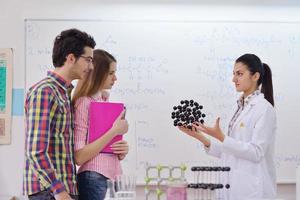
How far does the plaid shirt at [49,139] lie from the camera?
1.69 meters

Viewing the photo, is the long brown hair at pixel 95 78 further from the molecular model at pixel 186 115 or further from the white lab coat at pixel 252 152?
the white lab coat at pixel 252 152

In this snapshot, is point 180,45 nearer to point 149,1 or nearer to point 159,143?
point 149,1

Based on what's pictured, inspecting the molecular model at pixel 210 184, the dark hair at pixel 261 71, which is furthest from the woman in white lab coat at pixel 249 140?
the molecular model at pixel 210 184

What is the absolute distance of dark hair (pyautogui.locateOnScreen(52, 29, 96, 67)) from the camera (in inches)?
73.0

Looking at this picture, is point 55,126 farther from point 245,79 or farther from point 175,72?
point 175,72

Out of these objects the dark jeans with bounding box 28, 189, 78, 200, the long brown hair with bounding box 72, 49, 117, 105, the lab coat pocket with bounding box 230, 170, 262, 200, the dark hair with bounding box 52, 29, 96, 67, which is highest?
the dark hair with bounding box 52, 29, 96, 67

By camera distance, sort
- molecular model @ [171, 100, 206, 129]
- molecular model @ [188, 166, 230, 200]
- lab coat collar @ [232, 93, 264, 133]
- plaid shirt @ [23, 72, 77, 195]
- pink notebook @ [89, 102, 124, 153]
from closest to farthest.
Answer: plaid shirt @ [23, 72, 77, 195]
molecular model @ [188, 166, 230, 200]
pink notebook @ [89, 102, 124, 153]
molecular model @ [171, 100, 206, 129]
lab coat collar @ [232, 93, 264, 133]

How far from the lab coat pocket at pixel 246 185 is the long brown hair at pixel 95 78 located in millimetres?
903

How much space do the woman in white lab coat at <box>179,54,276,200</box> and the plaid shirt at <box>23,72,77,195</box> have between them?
66 cm

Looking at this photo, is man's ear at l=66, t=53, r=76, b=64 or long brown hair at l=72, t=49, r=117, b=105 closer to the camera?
man's ear at l=66, t=53, r=76, b=64

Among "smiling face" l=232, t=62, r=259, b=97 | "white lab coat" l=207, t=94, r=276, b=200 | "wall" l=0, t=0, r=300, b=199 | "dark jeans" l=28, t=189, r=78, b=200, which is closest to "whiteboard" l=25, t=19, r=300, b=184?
"wall" l=0, t=0, r=300, b=199

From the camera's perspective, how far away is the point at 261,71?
2580 mm

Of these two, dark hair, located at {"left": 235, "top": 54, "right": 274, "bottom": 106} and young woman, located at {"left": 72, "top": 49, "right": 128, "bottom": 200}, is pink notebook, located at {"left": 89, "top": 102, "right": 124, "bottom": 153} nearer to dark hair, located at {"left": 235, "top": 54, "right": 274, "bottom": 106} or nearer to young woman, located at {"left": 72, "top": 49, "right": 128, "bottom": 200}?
young woman, located at {"left": 72, "top": 49, "right": 128, "bottom": 200}

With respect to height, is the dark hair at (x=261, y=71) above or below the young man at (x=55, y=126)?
above
